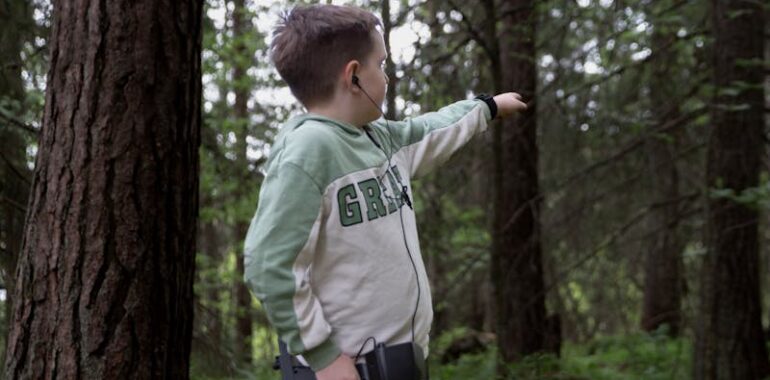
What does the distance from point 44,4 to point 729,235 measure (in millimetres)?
5302

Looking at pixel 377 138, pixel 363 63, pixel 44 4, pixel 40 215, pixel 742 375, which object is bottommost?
pixel 742 375


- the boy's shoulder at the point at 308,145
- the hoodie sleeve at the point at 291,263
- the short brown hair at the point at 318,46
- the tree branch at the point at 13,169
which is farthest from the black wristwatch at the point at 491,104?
the tree branch at the point at 13,169

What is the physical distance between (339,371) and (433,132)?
2.94 feet

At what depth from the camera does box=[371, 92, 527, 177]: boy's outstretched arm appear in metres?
2.58

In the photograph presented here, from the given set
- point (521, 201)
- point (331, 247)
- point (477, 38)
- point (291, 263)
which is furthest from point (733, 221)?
point (291, 263)

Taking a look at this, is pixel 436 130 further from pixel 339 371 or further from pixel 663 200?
pixel 663 200

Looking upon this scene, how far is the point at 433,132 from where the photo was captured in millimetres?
2668

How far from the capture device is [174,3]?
285 cm

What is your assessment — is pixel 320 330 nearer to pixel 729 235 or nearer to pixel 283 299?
pixel 283 299

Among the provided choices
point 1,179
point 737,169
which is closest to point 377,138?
point 1,179

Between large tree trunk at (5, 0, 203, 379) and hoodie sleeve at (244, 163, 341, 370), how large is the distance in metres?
0.79

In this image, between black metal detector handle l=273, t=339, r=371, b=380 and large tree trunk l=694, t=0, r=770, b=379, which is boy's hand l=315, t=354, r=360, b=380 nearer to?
black metal detector handle l=273, t=339, r=371, b=380

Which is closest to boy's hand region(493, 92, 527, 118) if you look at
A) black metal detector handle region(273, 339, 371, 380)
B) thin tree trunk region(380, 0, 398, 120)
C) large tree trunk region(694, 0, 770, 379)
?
black metal detector handle region(273, 339, 371, 380)

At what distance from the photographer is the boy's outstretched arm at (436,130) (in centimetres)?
258
